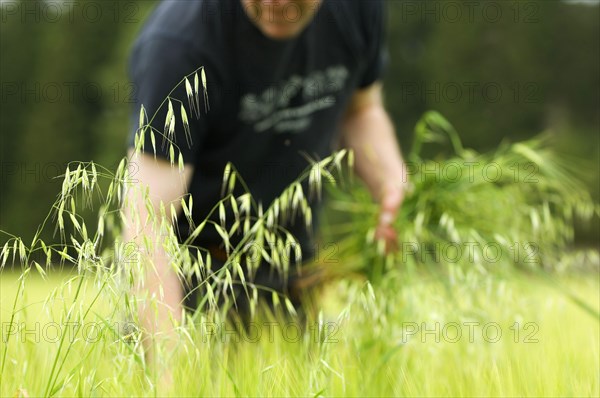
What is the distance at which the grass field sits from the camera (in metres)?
1.26

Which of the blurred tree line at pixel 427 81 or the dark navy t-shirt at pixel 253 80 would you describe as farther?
the blurred tree line at pixel 427 81

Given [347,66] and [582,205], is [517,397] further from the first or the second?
[347,66]

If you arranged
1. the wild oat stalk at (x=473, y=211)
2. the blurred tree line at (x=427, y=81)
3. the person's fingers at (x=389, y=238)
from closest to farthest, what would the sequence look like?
the wild oat stalk at (x=473, y=211) → the person's fingers at (x=389, y=238) → the blurred tree line at (x=427, y=81)

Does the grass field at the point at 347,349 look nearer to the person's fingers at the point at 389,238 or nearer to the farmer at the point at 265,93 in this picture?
the person's fingers at the point at 389,238

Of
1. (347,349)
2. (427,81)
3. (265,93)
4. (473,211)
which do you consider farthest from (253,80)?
(427,81)

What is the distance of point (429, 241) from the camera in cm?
232

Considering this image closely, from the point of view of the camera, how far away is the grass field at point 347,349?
4.13 ft

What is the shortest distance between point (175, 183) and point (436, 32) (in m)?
12.7

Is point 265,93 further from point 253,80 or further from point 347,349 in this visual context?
point 347,349

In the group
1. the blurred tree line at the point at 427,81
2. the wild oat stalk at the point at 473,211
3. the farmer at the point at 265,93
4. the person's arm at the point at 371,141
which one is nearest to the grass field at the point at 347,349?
the wild oat stalk at the point at 473,211

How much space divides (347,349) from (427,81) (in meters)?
12.8

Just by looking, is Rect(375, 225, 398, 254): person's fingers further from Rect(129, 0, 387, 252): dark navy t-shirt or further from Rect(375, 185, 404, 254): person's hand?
Rect(129, 0, 387, 252): dark navy t-shirt

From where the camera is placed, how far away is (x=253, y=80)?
2328 millimetres

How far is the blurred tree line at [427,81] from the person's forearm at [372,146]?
938cm
